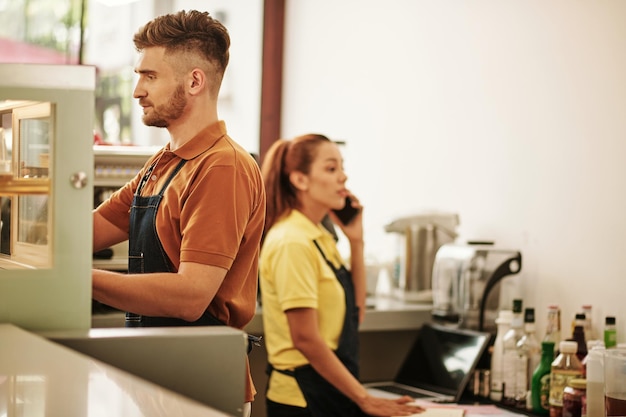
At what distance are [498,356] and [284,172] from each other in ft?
3.19

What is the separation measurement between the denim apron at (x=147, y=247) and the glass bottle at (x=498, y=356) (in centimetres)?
168

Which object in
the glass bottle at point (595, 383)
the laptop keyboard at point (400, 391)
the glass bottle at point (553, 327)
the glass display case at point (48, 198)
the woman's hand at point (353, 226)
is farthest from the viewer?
the woman's hand at point (353, 226)

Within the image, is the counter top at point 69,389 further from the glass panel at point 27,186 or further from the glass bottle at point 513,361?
the glass bottle at point 513,361

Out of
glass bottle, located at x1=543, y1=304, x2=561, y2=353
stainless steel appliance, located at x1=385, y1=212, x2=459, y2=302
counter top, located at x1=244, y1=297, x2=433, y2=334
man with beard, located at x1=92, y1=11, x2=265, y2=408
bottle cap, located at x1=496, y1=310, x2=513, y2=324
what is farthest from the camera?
stainless steel appliance, located at x1=385, y1=212, x2=459, y2=302

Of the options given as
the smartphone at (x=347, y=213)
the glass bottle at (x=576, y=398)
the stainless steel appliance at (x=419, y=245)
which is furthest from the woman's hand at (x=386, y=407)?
the stainless steel appliance at (x=419, y=245)

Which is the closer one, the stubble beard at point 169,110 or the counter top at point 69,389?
the counter top at point 69,389

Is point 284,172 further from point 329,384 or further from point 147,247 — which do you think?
point 147,247

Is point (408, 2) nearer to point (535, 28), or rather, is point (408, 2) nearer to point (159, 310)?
point (535, 28)

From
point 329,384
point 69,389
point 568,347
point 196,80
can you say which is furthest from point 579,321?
point 69,389

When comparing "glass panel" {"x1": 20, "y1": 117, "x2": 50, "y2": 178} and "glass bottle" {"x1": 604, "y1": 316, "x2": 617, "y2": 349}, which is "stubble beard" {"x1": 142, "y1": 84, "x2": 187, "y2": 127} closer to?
"glass panel" {"x1": 20, "y1": 117, "x2": 50, "y2": 178}

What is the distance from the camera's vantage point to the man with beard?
1666 millimetres

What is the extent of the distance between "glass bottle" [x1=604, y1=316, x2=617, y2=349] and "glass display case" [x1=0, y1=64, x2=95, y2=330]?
2003mm

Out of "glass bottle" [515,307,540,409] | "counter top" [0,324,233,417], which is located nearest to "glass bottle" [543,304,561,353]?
"glass bottle" [515,307,540,409]

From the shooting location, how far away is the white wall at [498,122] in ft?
10.3
